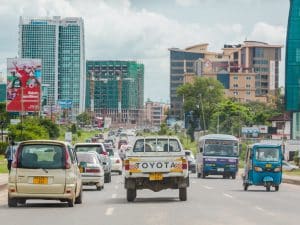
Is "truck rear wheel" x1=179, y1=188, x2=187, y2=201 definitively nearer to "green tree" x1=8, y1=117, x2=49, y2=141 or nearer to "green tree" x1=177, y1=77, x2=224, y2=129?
"green tree" x1=8, y1=117, x2=49, y2=141

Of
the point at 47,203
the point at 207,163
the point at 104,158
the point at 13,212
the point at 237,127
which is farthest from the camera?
the point at 237,127

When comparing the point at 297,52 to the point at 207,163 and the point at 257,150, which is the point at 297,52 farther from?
the point at 257,150

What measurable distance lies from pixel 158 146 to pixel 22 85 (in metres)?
40.5

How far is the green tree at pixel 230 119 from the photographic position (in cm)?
14900

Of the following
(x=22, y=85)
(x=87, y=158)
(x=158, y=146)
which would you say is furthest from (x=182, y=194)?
(x=22, y=85)

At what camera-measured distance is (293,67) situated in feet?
414

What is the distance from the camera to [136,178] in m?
26.2

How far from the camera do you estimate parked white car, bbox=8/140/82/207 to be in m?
23.3

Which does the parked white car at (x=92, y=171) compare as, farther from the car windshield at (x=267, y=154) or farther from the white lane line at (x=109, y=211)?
the white lane line at (x=109, y=211)

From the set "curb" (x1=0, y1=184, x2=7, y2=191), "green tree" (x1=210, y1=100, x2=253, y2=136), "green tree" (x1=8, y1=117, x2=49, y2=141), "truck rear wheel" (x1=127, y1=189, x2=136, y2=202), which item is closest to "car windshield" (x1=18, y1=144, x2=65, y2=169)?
"truck rear wheel" (x1=127, y1=189, x2=136, y2=202)

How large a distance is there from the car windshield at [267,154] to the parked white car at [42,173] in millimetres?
14504

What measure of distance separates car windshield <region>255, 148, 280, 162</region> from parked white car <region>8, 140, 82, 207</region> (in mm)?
14504

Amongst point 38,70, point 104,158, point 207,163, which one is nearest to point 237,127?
point 38,70

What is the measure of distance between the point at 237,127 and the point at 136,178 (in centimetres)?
12324
